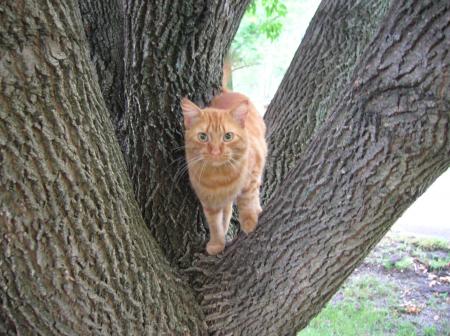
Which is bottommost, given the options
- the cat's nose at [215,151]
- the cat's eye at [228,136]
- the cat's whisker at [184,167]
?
the cat's whisker at [184,167]

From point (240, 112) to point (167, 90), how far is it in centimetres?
38

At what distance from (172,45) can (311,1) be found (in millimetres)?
7221

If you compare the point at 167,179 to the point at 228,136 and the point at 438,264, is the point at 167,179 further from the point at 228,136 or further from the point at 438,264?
the point at 438,264

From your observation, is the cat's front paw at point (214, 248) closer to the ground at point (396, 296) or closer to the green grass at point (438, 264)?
the ground at point (396, 296)

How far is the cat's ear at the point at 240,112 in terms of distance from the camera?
8.50ft

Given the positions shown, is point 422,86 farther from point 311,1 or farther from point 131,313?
point 311,1

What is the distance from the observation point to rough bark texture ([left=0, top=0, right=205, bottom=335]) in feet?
4.96

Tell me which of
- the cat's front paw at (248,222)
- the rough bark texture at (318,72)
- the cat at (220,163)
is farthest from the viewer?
the rough bark texture at (318,72)

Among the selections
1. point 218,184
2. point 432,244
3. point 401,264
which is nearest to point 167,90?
point 218,184

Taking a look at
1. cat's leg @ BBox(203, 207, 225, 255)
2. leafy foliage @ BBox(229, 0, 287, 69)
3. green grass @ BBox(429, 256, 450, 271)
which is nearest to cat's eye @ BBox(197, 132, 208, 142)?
cat's leg @ BBox(203, 207, 225, 255)

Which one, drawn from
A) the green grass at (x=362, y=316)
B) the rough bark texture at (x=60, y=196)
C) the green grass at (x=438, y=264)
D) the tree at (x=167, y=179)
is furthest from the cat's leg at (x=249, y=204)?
the green grass at (x=438, y=264)

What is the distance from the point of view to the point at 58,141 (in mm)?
1617

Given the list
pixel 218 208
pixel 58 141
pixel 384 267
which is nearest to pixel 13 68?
pixel 58 141

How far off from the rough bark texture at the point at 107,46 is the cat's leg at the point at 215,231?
0.84 metres
